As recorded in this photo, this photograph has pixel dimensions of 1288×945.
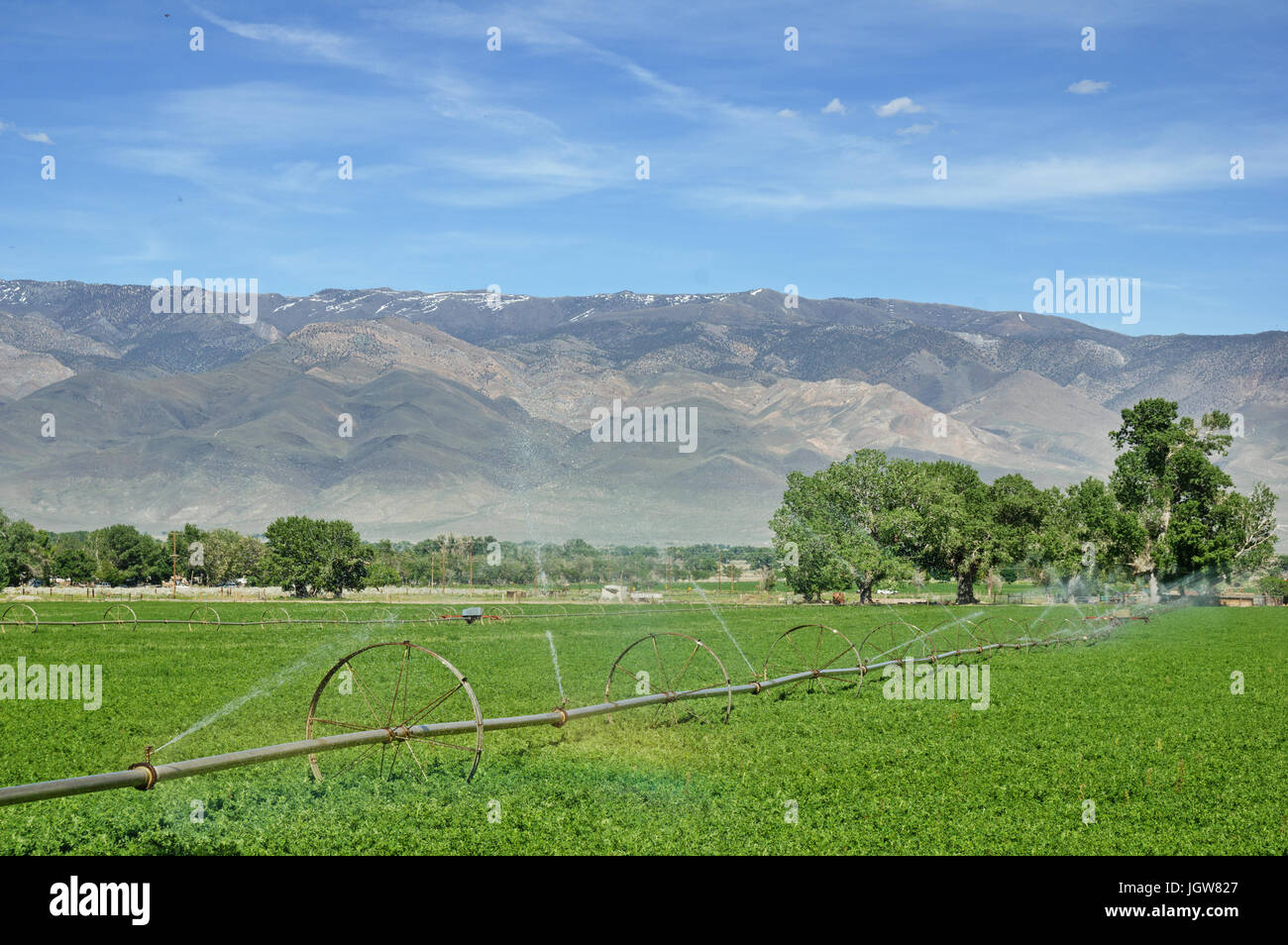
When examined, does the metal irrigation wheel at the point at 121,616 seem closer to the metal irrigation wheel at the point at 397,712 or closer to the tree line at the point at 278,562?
the metal irrigation wheel at the point at 397,712

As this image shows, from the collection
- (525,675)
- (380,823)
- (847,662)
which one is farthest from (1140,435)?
(380,823)

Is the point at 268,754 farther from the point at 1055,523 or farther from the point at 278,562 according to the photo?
the point at 278,562

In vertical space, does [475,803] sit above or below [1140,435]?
below

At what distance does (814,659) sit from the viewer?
113 feet

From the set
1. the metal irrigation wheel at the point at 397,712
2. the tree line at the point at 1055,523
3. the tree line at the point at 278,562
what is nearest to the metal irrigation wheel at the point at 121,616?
the metal irrigation wheel at the point at 397,712

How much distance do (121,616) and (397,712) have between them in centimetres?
4184

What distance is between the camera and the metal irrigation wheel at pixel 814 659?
26486mm

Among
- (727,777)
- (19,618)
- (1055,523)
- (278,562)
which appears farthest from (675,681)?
(278,562)

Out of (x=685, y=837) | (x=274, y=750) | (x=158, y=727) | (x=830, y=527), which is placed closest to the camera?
(x=685, y=837)

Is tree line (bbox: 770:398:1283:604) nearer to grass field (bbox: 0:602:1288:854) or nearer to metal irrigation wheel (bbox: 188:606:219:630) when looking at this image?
metal irrigation wheel (bbox: 188:606:219:630)
